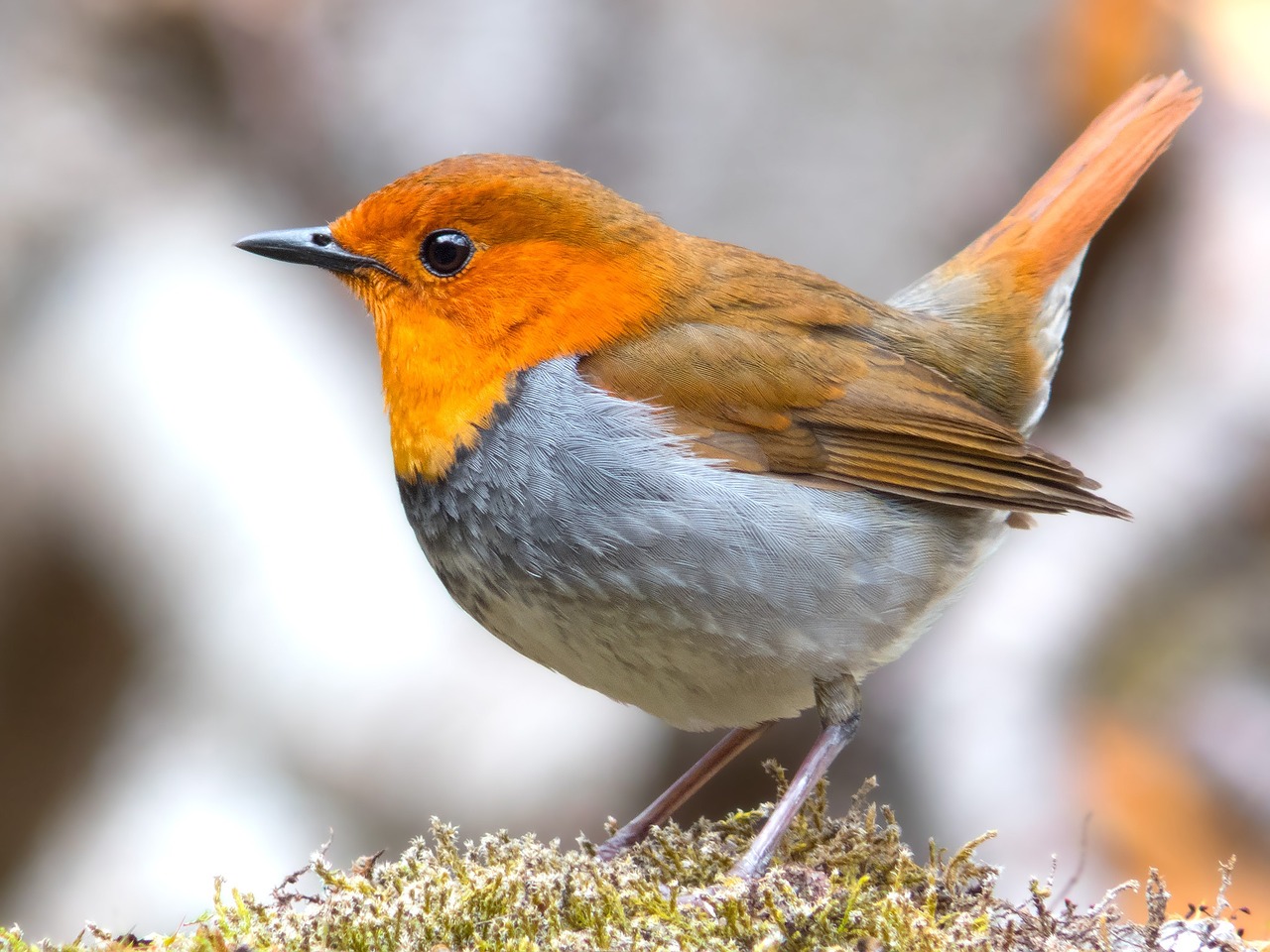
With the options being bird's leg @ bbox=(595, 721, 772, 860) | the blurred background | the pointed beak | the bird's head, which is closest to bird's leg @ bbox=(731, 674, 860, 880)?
bird's leg @ bbox=(595, 721, 772, 860)

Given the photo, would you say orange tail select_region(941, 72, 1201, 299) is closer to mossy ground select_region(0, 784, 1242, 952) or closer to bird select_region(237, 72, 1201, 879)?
bird select_region(237, 72, 1201, 879)

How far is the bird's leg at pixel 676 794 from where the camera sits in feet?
10.3

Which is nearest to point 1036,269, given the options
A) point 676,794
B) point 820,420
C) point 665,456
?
point 820,420

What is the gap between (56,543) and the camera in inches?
221

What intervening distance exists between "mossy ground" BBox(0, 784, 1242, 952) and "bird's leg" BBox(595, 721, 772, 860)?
1.37 ft

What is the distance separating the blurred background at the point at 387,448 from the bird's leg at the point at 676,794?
1824 mm

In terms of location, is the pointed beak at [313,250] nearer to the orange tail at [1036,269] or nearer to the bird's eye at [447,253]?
the bird's eye at [447,253]

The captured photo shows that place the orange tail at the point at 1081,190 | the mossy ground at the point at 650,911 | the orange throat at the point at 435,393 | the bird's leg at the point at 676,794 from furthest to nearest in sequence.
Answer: the orange tail at the point at 1081,190
the bird's leg at the point at 676,794
the orange throat at the point at 435,393
the mossy ground at the point at 650,911

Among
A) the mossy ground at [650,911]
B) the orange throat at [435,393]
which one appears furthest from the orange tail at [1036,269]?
the mossy ground at [650,911]

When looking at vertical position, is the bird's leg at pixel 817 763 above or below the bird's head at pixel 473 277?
below

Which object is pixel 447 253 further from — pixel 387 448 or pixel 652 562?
pixel 387 448

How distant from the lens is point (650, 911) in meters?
2.38

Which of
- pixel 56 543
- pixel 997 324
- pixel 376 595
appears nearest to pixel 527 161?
pixel 997 324

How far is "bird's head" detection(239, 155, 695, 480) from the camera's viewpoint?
123 inches
